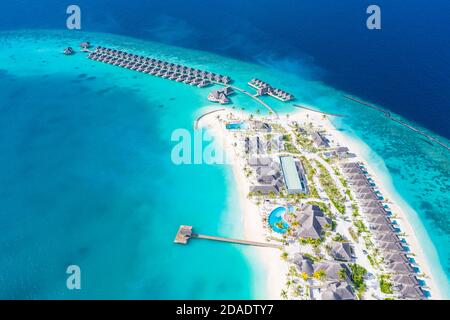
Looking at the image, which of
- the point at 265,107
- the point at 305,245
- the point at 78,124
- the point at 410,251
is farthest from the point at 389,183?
the point at 78,124

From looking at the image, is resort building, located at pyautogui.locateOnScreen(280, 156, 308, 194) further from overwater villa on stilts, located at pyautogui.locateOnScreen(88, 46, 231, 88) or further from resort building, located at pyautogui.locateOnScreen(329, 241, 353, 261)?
overwater villa on stilts, located at pyautogui.locateOnScreen(88, 46, 231, 88)

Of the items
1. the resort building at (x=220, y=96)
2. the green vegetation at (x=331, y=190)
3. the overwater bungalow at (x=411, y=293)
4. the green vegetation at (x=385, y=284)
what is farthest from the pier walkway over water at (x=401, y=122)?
the overwater bungalow at (x=411, y=293)

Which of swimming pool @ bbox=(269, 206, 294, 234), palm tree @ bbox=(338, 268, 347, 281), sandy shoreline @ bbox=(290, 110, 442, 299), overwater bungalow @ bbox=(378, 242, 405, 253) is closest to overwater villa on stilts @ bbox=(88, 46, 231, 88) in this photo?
sandy shoreline @ bbox=(290, 110, 442, 299)

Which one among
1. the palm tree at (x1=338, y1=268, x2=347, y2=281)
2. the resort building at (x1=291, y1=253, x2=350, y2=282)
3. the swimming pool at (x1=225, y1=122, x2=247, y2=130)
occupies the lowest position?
the palm tree at (x1=338, y1=268, x2=347, y2=281)

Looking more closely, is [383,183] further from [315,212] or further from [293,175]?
[315,212]

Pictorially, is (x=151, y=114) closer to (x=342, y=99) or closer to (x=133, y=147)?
(x=133, y=147)

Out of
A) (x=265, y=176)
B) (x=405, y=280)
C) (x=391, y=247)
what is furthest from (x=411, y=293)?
(x=265, y=176)
